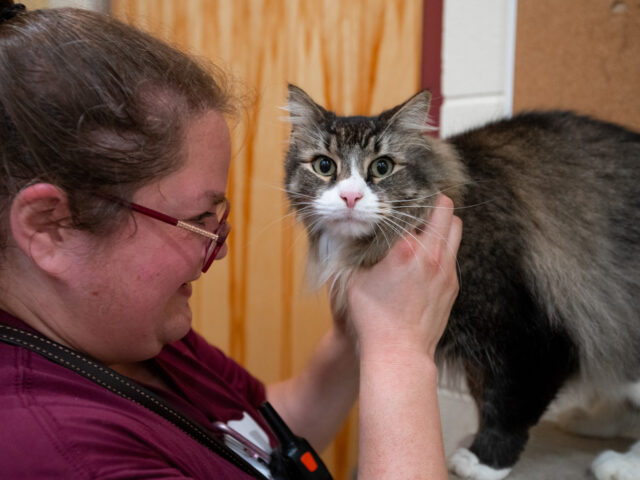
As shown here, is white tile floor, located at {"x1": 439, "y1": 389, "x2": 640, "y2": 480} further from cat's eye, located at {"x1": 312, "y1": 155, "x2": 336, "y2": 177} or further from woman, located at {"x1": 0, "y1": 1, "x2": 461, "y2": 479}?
cat's eye, located at {"x1": 312, "y1": 155, "x2": 336, "y2": 177}

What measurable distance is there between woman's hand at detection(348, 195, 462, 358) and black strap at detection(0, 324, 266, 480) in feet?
0.86

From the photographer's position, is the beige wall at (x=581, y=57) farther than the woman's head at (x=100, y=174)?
Yes

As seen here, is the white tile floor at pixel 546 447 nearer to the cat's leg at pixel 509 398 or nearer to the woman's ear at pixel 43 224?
the cat's leg at pixel 509 398

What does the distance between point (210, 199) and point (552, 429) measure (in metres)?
0.95

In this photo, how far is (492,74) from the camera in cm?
127

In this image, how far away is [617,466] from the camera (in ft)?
2.87

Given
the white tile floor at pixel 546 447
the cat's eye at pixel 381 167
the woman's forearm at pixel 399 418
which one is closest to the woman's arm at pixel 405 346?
the woman's forearm at pixel 399 418

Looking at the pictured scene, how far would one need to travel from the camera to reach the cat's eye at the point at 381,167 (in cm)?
Answer: 94

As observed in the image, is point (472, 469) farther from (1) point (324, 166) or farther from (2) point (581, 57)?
(2) point (581, 57)

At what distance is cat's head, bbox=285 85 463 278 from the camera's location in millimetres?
876

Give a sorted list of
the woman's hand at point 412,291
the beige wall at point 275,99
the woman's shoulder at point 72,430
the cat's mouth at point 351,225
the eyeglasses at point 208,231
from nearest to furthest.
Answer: the woman's shoulder at point 72,430 → the eyeglasses at point 208,231 → the woman's hand at point 412,291 → the cat's mouth at point 351,225 → the beige wall at point 275,99

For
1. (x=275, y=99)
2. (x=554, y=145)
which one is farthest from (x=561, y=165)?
(x=275, y=99)

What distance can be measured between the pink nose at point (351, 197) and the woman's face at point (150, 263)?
219 millimetres

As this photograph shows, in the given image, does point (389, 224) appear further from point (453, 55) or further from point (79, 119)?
point (453, 55)
